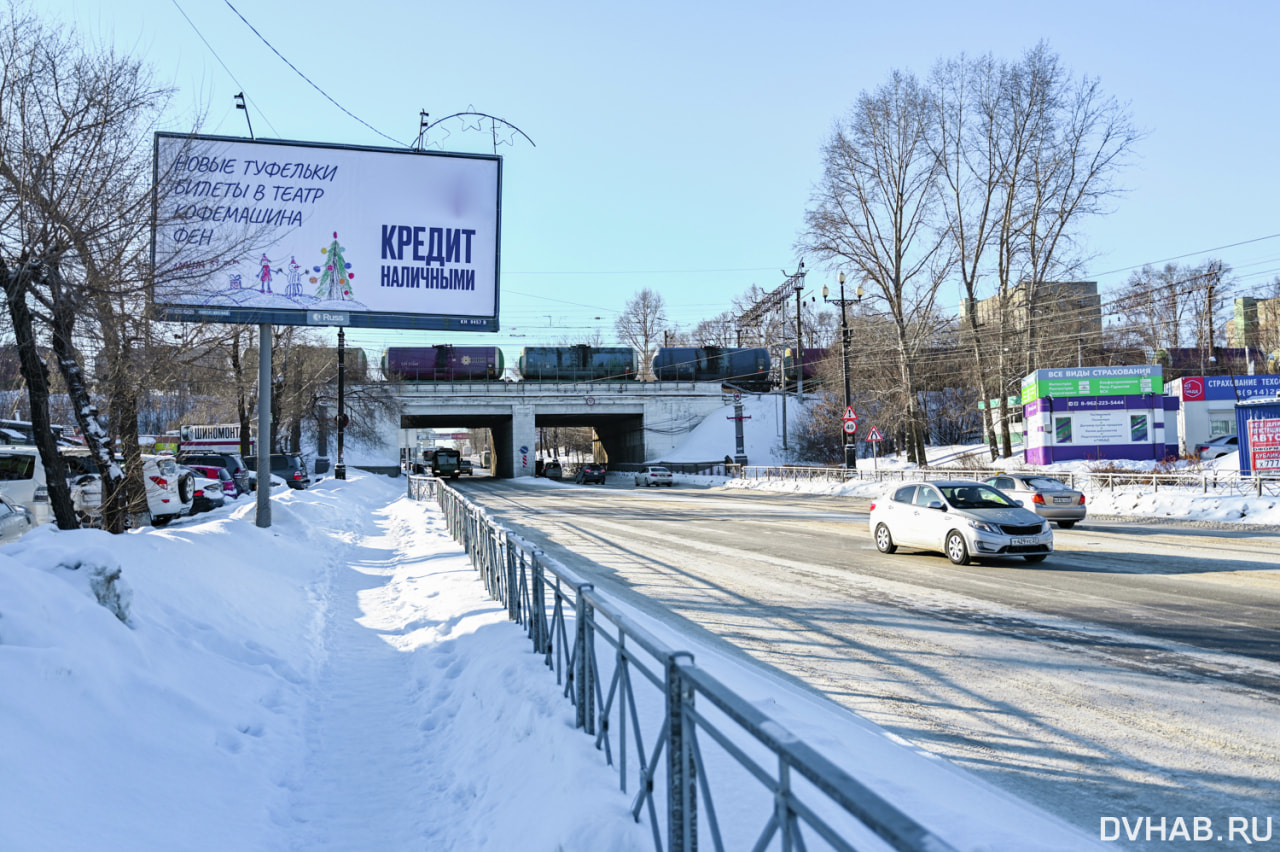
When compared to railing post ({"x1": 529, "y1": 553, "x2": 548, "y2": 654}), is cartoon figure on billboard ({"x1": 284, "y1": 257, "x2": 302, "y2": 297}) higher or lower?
higher

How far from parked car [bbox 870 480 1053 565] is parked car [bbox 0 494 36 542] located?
13.4m

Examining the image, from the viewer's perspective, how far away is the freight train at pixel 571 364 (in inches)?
2440

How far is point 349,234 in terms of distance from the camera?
17.5m

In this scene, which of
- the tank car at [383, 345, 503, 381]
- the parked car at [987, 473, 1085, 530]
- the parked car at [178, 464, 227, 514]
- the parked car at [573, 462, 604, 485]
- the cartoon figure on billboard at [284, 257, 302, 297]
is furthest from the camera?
the tank car at [383, 345, 503, 381]

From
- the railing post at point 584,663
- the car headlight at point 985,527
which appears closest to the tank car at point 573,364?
the car headlight at point 985,527

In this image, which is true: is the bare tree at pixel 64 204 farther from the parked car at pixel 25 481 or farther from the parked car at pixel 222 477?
the parked car at pixel 222 477

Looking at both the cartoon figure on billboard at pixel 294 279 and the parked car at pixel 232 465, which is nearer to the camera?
the cartoon figure on billboard at pixel 294 279

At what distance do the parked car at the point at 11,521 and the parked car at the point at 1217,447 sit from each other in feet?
125

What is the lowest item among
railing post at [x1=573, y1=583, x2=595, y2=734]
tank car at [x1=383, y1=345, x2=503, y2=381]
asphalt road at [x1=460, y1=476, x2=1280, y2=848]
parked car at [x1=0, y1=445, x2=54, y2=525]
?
asphalt road at [x1=460, y1=476, x2=1280, y2=848]

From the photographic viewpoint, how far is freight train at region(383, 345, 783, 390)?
2440 inches

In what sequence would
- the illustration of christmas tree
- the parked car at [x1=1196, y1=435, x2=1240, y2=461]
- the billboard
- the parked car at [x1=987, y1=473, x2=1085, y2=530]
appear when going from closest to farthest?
the billboard → the illustration of christmas tree → the parked car at [x1=987, y1=473, x2=1085, y2=530] → the parked car at [x1=1196, y1=435, x2=1240, y2=461]

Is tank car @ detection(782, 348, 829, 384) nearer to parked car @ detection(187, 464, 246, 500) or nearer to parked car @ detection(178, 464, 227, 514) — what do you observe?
parked car @ detection(187, 464, 246, 500)

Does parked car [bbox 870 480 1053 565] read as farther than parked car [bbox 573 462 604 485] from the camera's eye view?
No

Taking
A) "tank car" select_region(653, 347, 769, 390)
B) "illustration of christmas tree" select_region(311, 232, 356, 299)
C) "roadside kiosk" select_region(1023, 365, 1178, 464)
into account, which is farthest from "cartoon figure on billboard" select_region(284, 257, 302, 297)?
"tank car" select_region(653, 347, 769, 390)
